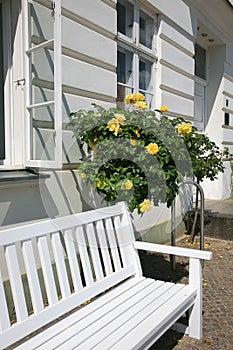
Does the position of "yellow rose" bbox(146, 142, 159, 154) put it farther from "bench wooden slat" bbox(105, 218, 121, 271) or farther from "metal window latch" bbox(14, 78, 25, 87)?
"metal window latch" bbox(14, 78, 25, 87)

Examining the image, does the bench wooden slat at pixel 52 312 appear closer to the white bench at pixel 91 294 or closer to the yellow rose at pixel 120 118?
the white bench at pixel 91 294

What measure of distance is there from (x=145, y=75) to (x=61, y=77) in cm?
228

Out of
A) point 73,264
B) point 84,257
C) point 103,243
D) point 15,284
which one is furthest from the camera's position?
point 103,243

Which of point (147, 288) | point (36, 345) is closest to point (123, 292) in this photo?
point (147, 288)

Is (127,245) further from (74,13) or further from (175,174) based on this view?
(74,13)

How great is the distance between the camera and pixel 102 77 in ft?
12.6

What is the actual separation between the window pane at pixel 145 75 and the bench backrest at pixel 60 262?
8.03ft

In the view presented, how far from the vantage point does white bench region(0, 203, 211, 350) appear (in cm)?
189

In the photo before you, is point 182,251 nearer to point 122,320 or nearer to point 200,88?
point 122,320

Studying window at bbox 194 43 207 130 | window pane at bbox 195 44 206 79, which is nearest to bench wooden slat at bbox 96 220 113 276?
window at bbox 194 43 207 130

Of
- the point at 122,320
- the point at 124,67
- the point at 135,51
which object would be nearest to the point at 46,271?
the point at 122,320

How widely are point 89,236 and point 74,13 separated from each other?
2.18 metres

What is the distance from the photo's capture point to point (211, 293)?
349cm

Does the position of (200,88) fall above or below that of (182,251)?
above
